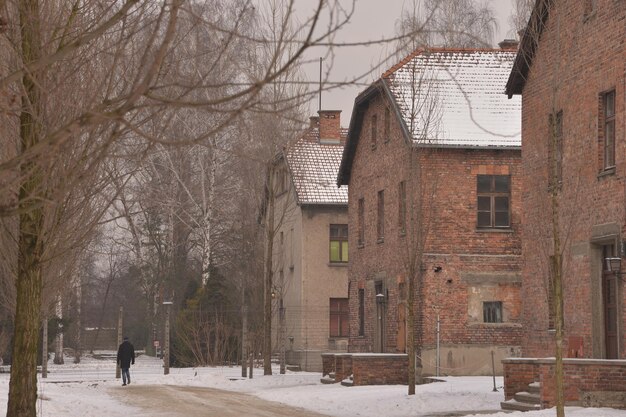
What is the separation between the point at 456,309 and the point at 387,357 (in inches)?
116

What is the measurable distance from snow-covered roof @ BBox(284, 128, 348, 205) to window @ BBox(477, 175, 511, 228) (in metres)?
13.5

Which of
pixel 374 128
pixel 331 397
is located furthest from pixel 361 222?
pixel 331 397

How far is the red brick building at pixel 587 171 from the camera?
21531mm

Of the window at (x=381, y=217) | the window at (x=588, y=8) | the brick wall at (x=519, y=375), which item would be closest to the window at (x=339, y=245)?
the window at (x=381, y=217)

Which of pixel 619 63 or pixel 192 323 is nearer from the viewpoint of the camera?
pixel 619 63

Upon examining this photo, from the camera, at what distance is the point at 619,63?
21.6 meters

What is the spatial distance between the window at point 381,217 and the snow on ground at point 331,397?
15.9ft

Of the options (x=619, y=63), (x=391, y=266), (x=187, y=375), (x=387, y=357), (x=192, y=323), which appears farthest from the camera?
(x=192, y=323)

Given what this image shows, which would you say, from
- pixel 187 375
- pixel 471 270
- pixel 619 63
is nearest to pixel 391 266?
pixel 471 270

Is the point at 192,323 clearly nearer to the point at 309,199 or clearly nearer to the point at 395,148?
the point at 309,199

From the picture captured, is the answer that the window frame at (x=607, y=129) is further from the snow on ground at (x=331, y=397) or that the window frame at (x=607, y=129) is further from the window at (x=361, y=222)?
the window at (x=361, y=222)

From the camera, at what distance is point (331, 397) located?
26953 millimetres

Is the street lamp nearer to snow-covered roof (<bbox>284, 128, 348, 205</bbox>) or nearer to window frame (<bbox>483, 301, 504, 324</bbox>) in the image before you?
window frame (<bbox>483, 301, 504, 324</bbox>)

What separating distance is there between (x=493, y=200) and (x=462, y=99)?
314cm
